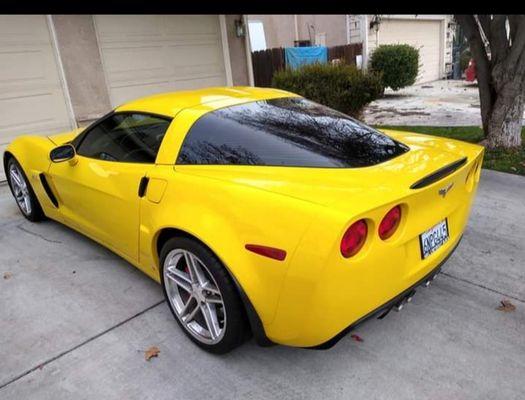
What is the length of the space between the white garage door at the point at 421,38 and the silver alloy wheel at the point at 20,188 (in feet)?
43.8

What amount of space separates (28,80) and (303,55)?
989 cm

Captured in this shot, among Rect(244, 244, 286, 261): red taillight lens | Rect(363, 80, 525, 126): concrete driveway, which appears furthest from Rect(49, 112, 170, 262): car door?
Rect(363, 80, 525, 126): concrete driveway

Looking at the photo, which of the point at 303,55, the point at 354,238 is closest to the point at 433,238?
the point at 354,238

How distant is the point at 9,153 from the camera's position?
4.52 metres

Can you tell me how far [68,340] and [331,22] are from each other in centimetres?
1683

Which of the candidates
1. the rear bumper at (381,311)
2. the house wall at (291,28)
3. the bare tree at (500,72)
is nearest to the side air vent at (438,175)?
the rear bumper at (381,311)

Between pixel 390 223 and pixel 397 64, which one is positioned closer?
pixel 390 223

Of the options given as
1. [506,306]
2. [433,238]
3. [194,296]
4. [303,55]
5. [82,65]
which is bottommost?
[506,306]

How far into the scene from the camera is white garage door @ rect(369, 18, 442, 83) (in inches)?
618

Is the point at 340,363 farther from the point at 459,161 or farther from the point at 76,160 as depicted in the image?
the point at 76,160

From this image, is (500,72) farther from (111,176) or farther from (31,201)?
(31,201)

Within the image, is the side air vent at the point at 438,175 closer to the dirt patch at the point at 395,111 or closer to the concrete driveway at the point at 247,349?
the concrete driveway at the point at 247,349

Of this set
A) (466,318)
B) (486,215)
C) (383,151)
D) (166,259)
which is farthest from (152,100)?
(486,215)

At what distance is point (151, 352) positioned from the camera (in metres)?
2.56
